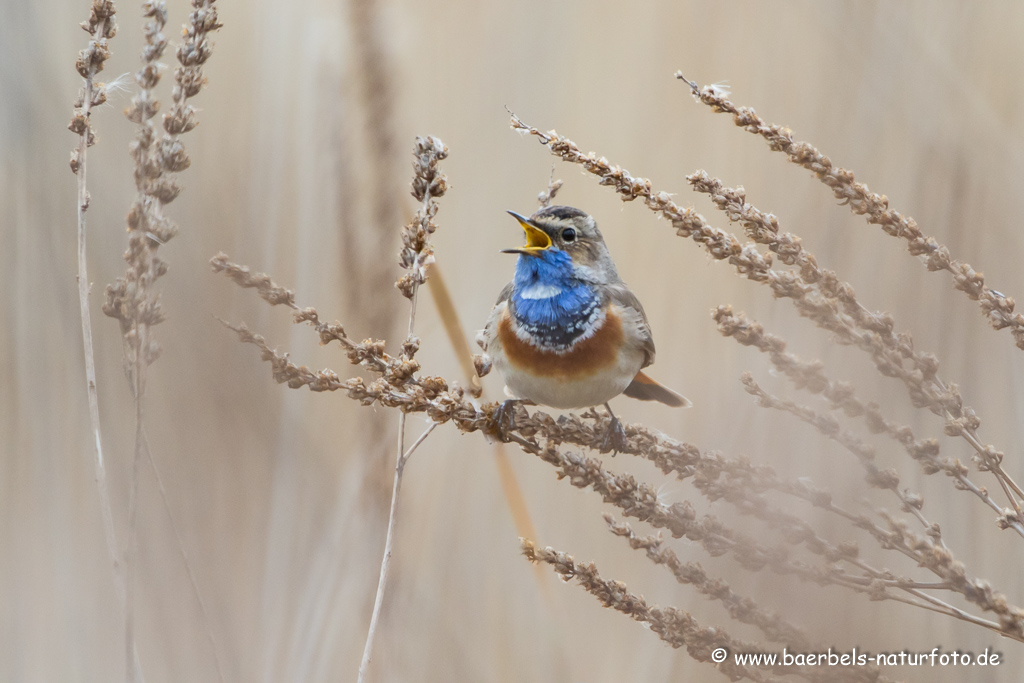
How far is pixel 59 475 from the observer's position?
2.30 meters

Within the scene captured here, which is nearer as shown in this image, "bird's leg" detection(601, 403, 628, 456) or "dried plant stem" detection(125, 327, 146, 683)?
"dried plant stem" detection(125, 327, 146, 683)

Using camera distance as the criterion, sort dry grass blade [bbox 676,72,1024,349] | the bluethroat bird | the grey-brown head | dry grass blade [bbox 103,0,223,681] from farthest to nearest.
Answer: the grey-brown head → the bluethroat bird → dry grass blade [bbox 103,0,223,681] → dry grass blade [bbox 676,72,1024,349]

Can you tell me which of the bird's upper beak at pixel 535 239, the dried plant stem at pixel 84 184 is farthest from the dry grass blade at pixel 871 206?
the dried plant stem at pixel 84 184

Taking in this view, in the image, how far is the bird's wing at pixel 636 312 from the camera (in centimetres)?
269

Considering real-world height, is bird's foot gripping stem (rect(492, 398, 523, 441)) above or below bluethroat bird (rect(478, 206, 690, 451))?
below

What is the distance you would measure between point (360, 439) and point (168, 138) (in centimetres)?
104

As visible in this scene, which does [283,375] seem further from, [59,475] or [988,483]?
[988,483]

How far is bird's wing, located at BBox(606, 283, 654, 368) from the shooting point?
2.69 meters

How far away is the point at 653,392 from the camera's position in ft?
9.62

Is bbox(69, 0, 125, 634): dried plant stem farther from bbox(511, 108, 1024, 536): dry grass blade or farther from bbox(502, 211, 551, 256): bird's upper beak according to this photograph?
bbox(502, 211, 551, 256): bird's upper beak

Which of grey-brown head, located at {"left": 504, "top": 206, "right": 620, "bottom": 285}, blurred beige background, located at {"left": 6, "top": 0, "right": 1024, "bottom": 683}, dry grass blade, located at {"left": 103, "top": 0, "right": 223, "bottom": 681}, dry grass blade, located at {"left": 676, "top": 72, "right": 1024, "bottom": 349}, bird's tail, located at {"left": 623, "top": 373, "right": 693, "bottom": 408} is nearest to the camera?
dry grass blade, located at {"left": 676, "top": 72, "right": 1024, "bottom": 349}

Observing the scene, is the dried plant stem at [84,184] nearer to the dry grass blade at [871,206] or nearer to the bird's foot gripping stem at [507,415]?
the bird's foot gripping stem at [507,415]

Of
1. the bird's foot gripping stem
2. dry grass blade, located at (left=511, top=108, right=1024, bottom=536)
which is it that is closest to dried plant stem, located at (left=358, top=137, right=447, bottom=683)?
dry grass blade, located at (left=511, top=108, right=1024, bottom=536)

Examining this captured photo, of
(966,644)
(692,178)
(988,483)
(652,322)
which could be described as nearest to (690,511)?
(692,178)
